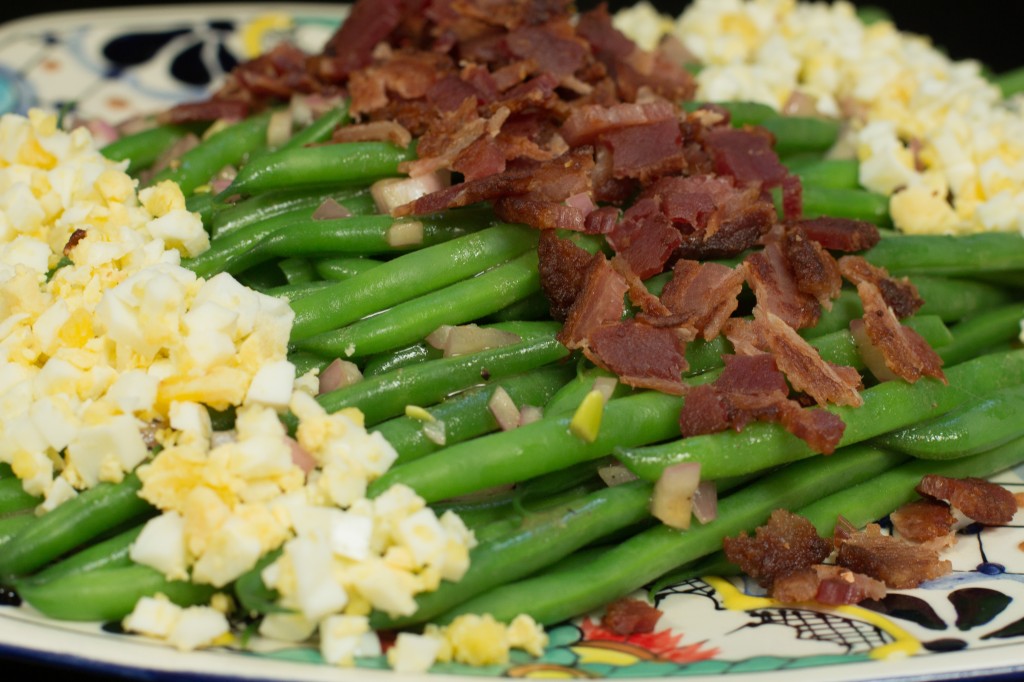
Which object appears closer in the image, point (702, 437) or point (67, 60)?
point (702, 437)

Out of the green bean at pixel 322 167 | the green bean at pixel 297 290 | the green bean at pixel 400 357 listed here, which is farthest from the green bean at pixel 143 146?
the green bean at pixel 400 357

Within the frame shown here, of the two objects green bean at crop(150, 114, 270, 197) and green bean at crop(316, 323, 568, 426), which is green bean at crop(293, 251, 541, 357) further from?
green bean at crop(150, 114, 270, 197)

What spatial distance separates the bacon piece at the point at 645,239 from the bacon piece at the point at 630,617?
1.19 metres

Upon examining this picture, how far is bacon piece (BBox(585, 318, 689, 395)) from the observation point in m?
3.52

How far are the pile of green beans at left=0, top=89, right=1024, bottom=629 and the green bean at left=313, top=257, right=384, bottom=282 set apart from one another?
0.01m

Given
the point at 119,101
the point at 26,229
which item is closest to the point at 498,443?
the point at 26,229

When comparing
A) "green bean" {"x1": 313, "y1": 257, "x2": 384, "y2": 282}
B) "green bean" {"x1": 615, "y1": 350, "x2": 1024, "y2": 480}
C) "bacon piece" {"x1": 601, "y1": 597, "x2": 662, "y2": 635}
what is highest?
"green bean" {"x1": 313, "y1": 257, "x2": 384, "y2": 282}

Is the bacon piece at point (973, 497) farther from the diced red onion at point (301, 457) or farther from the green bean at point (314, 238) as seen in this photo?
the diced red onion at point (301, 457)

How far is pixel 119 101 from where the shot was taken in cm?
671

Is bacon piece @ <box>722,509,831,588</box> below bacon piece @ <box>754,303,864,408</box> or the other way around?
below

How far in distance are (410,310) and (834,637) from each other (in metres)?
1.75

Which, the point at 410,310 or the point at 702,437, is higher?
the point at 410,310

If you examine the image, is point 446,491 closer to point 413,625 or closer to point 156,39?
point 413,625

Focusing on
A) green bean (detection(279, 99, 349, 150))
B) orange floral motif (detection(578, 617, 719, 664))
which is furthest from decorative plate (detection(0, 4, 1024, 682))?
green bean (detection(279, 99, 349, 150))
